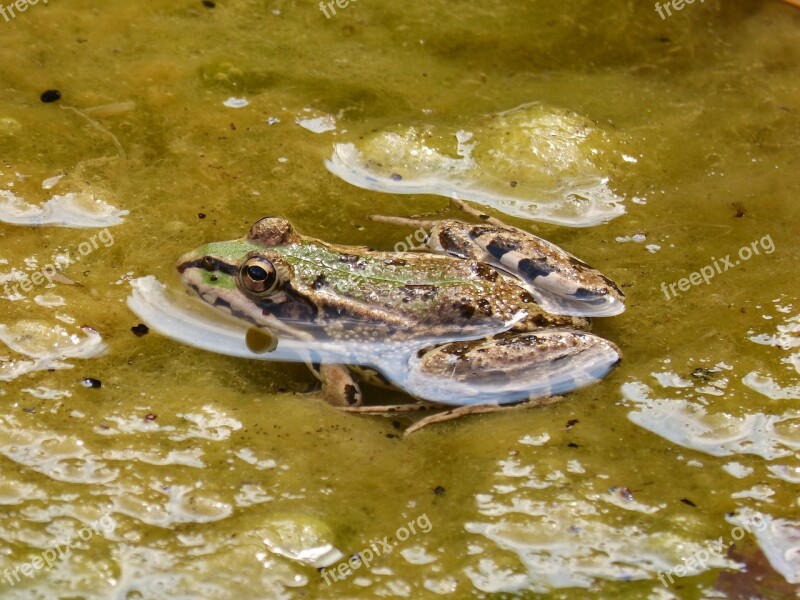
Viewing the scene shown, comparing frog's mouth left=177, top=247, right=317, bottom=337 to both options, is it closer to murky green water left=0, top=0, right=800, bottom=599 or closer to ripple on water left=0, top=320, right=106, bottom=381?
murky green water left=0, top=0, right=800, bottom=599

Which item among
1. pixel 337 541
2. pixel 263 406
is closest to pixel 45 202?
pixel 263 406

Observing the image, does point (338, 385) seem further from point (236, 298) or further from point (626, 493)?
point (626, 493)

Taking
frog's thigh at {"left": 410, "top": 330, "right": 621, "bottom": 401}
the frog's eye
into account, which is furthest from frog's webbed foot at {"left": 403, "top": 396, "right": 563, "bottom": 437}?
the frog's eye

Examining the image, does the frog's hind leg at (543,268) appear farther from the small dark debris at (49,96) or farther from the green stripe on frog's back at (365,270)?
the small dark debris at (49,96)

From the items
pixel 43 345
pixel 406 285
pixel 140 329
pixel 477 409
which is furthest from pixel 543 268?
pixel 43 345

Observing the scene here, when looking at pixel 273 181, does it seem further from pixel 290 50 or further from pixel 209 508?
Result: pixel 209 508
